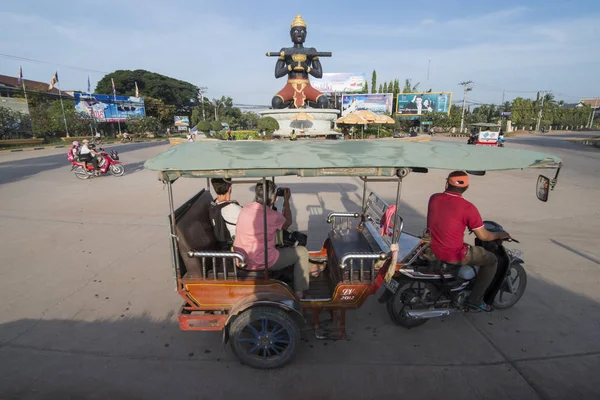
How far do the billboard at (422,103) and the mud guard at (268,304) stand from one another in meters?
44.4

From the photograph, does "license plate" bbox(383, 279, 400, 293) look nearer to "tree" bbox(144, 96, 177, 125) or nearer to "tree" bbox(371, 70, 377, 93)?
"tree" bbox(371, 70, 377, 93)

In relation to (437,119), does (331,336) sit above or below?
below

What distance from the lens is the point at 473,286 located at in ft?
10.7

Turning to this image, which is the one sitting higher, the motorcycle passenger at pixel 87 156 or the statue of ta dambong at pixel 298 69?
the statue of ta dambong at pixel 298 69

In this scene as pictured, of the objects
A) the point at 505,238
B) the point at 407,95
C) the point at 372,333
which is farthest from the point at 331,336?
the point at 407,95

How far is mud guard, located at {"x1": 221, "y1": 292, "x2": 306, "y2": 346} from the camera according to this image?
107 inches

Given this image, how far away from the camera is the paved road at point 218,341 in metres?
2.61

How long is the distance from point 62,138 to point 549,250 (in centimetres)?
4060

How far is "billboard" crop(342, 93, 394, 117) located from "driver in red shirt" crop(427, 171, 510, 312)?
40.3 meters

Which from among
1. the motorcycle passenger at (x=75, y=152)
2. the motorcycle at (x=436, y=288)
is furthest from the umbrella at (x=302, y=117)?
the motorcycle at (x=436, y=288)

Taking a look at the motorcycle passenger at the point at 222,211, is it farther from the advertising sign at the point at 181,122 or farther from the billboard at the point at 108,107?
the advertising sign at the point at 181,122

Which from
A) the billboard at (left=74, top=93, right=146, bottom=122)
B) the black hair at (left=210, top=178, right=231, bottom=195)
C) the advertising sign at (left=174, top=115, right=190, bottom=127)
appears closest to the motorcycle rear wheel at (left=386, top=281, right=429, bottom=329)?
the black hair at (left=210, top=178, right=231, bottom=195)

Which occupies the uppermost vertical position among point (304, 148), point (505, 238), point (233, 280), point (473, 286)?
point (304, 148)

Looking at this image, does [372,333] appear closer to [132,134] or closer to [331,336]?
[331,336]
